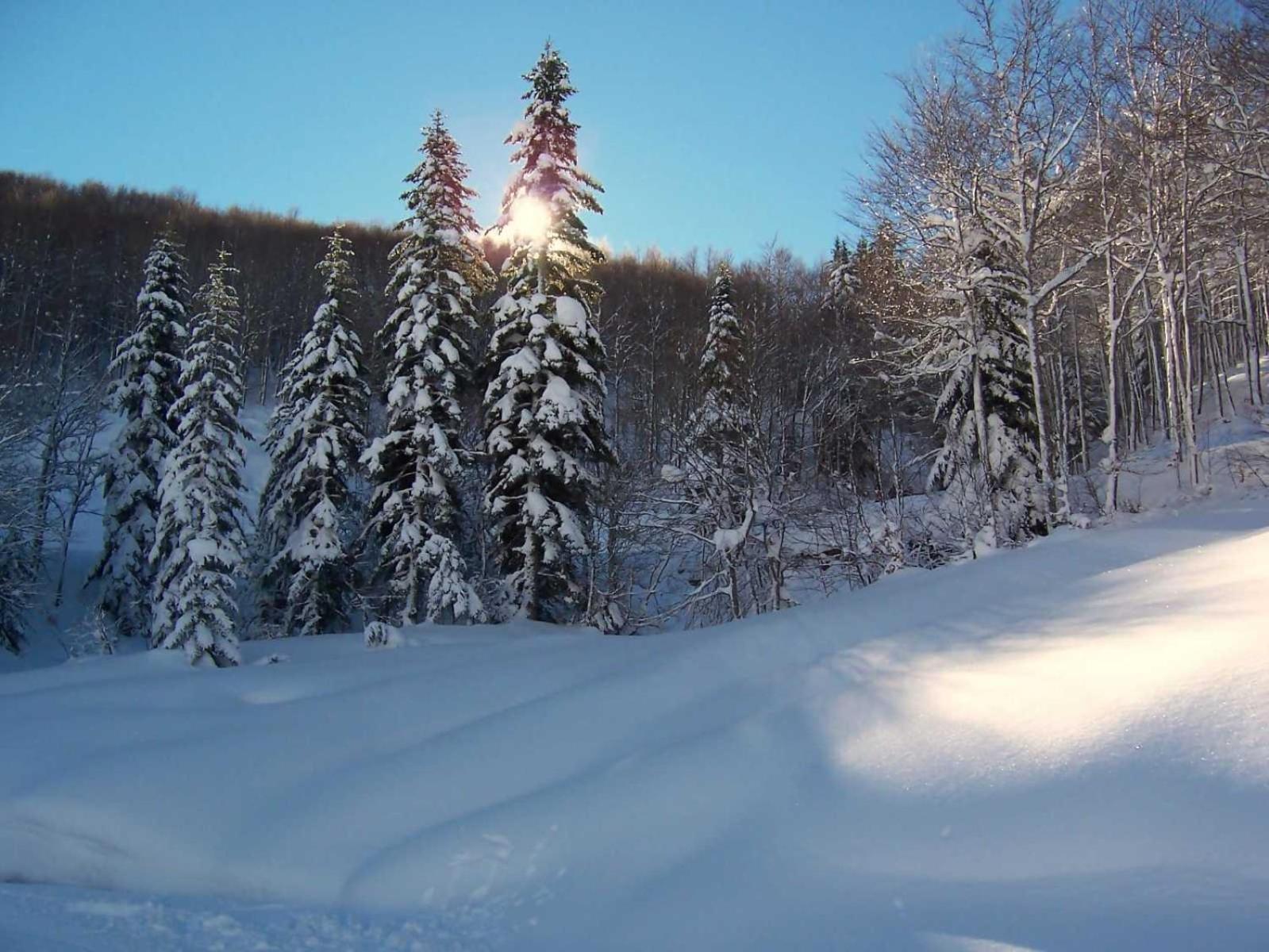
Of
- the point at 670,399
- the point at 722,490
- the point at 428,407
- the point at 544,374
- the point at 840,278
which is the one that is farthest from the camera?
the point at 840,278

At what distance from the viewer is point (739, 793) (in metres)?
4.75

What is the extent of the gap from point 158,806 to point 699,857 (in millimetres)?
3726

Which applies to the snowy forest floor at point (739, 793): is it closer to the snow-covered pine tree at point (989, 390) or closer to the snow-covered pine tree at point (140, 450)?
the snow-covered pine tree at point (989, 390)

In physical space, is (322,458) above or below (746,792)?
above

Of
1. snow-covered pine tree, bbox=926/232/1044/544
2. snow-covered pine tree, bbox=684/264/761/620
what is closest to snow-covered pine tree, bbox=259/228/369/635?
snow-covered pine tree, bbox=684/264/761/620

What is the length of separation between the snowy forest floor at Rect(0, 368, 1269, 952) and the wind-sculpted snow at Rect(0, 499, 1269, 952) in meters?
0.02

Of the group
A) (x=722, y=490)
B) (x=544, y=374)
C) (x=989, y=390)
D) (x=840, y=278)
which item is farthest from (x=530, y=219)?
(x=840, y=278)

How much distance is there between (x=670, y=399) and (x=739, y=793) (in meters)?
21.3

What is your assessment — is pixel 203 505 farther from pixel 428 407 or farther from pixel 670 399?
pixel 670 399

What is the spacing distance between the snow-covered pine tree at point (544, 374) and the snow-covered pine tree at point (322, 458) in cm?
552

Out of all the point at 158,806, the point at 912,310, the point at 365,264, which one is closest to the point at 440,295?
the point at 912,310

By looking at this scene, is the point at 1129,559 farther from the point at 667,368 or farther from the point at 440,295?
the point at 667,368

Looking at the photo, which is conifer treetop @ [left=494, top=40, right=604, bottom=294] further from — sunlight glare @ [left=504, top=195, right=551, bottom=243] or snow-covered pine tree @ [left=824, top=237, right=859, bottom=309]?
snow-covered pine tree @ [left=824, top=237, right=859, bottom=309]

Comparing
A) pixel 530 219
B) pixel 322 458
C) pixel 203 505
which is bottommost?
pixel 203 505
